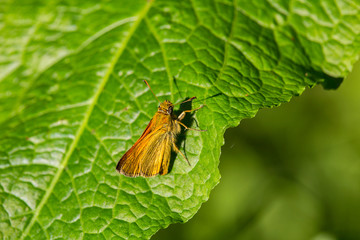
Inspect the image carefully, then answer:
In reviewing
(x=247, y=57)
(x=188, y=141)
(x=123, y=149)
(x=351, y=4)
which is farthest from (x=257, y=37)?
(x=123, y=149)

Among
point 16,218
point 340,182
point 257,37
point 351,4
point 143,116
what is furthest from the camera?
point 340,182

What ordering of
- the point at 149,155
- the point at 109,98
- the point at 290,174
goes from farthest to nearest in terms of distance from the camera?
the point at 290,174 < the point at 149,155 < the point at 109,98

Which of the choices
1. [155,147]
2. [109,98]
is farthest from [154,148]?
[109,98]

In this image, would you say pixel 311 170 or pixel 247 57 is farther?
pixel 311 170

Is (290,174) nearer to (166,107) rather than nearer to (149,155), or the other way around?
(149,155)

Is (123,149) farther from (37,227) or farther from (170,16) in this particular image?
(170,16)

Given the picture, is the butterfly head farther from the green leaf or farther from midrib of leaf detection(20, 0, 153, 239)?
midrib of leaf detection(20, 0, 153, 239)

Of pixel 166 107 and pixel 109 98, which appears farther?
pixel 166 107

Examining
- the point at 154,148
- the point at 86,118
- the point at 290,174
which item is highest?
the point at 86,118
